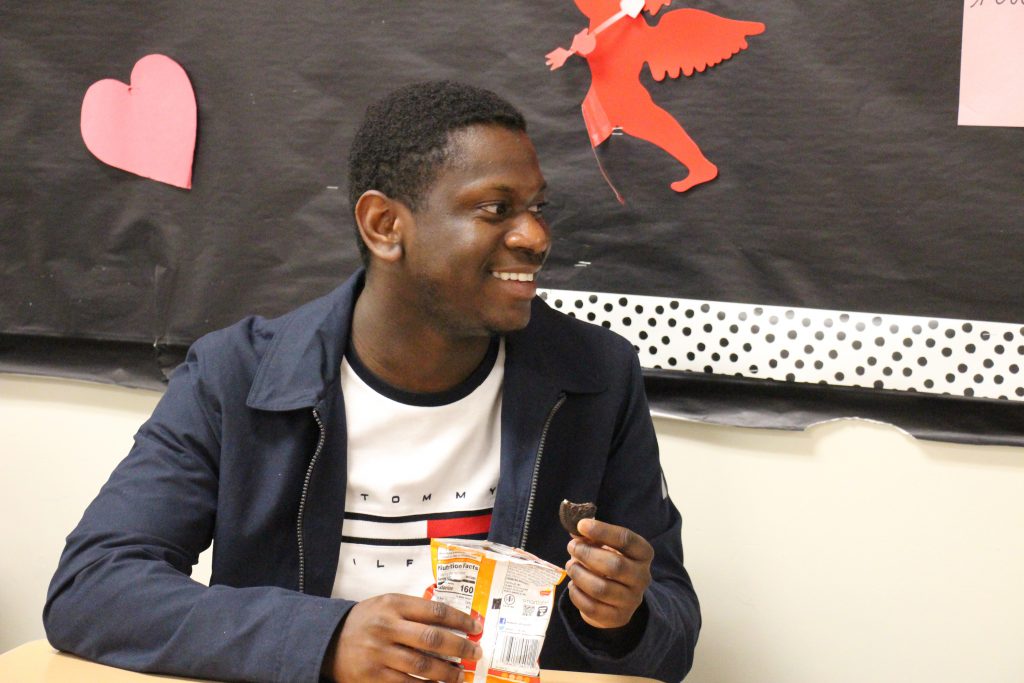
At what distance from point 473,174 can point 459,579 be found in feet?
1.69

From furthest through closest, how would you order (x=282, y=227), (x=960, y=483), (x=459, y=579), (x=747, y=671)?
(x=282, y=227)
(x=747, y=671)
(x=960, y=483)
(x=459, y=579)

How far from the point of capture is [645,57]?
158 cm

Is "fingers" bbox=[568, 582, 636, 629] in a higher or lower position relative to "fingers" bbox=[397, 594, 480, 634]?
higher

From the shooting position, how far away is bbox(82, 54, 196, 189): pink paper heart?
71.7 inches

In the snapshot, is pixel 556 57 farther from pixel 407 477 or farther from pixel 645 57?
pixel 407 477

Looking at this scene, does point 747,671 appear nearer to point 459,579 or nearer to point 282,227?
point 459,579

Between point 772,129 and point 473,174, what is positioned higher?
point 772,129

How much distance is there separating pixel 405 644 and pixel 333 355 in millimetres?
448

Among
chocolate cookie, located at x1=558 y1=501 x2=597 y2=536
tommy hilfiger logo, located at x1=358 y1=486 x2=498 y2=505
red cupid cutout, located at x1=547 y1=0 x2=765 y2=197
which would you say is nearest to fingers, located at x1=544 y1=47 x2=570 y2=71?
red cupid cutout, located at x1=547 y1=0 x2=765 y2=197

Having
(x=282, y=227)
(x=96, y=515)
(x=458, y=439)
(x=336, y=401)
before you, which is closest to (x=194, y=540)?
(x=96, y=515)

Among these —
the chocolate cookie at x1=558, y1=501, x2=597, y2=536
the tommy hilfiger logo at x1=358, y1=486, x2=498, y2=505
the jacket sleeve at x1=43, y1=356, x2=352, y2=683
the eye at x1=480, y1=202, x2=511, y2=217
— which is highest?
the eye at x1=480, y1=202, x2=511, y2=217

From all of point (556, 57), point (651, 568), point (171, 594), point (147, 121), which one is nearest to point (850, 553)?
point (651, 568)

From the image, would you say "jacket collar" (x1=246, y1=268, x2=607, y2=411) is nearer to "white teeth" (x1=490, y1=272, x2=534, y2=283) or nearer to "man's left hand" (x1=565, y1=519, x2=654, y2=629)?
"white teeth" (x1=490, y1=272, x2=534, y2=283)

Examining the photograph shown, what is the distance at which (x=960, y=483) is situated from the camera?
4.92 ft
